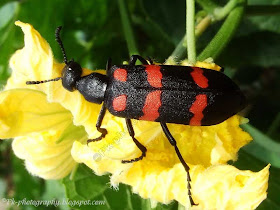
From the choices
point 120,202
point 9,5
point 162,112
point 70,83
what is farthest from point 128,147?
point 9,5

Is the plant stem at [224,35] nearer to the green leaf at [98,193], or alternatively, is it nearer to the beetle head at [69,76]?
the beetle head at [69,76]

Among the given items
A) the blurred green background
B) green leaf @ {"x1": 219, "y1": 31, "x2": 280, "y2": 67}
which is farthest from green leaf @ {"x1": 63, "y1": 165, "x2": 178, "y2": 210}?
green leaf @ {"x1": 219, "y1": 31, "x2": 280, "y2": 67}

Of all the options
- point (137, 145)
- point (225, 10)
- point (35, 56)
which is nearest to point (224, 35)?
point (225, 10)

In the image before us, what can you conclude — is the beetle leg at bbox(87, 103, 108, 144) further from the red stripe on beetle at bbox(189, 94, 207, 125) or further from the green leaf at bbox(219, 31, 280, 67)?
the green leaf at bbox(219, 31, 280, 67)

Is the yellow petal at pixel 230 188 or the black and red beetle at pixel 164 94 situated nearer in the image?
the yellow petal at pixel 230 188

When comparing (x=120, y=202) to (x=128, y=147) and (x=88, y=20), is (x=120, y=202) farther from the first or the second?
(x=88, y=20)

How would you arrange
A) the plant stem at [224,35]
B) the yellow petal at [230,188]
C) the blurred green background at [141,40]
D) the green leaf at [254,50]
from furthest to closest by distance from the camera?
the green leaf at [254,50] → the blurred green background at [141,40] → the plant stem at [224,35] → the yellow petal at [230,188]

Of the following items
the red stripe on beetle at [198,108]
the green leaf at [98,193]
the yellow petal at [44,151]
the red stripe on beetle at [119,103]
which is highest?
the red stripe on beetle at [198,108]

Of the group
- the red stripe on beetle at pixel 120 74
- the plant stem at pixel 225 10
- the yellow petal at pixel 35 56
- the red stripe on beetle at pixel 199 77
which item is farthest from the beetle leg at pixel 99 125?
the plant stem at pixel 225 10
